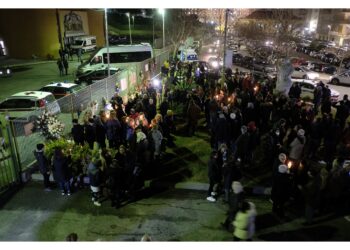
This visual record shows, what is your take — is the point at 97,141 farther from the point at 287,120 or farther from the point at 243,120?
the point at 287,120

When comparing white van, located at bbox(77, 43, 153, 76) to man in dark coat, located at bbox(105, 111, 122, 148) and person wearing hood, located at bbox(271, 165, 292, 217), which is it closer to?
man in dark coat, located at bbox(105, 111, 122, 148)

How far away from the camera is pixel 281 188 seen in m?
7.80

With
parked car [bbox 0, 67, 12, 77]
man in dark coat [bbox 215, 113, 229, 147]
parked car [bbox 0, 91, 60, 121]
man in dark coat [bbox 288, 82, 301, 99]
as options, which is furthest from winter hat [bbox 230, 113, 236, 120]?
parked car [bbox 0, 67, 12, 77]

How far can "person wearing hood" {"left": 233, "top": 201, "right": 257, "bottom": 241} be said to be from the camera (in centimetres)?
623

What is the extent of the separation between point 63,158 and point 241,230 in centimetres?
496

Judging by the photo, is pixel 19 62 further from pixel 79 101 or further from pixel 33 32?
pixel 79 101

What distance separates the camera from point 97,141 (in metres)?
11.1

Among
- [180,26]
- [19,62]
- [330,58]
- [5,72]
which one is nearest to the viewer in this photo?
[5,72]

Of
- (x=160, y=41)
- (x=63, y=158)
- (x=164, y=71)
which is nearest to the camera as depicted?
(x=63, y=158)

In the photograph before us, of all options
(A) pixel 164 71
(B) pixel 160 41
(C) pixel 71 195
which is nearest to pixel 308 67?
(A) pixel 164 71

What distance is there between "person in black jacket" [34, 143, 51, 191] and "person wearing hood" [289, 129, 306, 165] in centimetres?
701

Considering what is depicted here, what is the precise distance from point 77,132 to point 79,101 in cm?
330

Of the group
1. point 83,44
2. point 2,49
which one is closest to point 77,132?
point 2,49

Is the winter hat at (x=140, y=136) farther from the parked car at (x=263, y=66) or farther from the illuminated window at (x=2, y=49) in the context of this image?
the illuminated window at (x=2, y=49)
